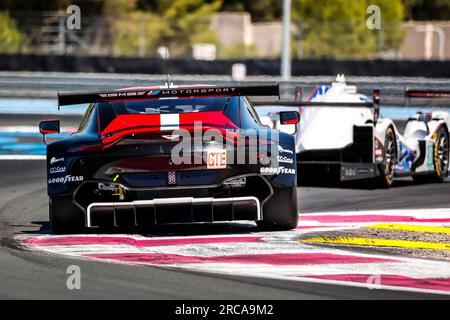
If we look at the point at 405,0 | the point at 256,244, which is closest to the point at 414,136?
the point at 256,244

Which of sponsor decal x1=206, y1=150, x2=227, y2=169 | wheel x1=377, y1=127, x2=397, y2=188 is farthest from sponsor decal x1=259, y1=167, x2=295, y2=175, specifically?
wheel x1=377, y1=127, x2=397, y2=188

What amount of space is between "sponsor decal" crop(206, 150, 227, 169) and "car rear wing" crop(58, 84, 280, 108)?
0.60m

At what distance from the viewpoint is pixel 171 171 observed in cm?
893

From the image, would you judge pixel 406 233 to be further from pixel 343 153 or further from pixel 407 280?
pixel 343 153

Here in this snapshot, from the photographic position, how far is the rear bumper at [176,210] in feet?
29.3

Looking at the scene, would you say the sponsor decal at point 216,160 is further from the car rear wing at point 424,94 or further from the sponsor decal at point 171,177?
the car rear wing at point 424,94

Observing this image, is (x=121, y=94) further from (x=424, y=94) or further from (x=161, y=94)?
Result: (x=424, y=94)

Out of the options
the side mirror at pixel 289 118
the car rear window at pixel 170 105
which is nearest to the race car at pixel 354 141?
the side mirror at pixel 289 118

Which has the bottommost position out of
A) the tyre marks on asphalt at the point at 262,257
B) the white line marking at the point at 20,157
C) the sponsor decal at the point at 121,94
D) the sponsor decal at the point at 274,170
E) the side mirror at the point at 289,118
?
the tyre marks on asphalt at the point at 262,257

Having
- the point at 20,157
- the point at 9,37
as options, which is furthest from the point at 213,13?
the point at 20,157

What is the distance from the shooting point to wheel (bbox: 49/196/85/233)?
916cm

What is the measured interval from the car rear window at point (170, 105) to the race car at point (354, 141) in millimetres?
3147

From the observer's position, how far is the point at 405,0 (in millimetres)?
76688

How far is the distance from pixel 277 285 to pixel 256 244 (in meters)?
1.78
